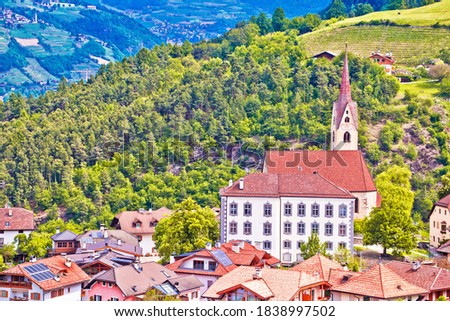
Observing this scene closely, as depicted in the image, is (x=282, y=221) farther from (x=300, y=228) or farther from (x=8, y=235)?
(x=8, y=235)

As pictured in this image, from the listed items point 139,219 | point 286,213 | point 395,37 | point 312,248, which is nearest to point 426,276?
point 312,248

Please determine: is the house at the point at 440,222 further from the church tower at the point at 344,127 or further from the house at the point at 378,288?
the house at the point at 378,288

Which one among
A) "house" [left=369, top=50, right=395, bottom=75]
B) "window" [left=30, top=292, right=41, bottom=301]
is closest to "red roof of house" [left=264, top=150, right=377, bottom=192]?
"window" [left=30, top=292, right=41, bottom=301]

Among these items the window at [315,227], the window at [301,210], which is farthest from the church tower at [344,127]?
the window at [315,227]

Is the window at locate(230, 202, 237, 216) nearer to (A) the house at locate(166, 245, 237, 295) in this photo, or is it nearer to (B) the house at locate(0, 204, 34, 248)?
(A) the house at locate(166, 245, 237, 295)

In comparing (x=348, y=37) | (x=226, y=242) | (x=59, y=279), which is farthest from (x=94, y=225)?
(x=348, y=37)

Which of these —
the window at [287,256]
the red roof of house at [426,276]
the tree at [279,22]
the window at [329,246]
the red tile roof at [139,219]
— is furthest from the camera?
the tree at [279,22]
